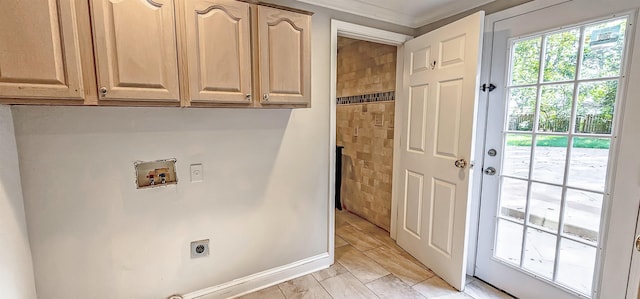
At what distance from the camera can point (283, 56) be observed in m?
1.59

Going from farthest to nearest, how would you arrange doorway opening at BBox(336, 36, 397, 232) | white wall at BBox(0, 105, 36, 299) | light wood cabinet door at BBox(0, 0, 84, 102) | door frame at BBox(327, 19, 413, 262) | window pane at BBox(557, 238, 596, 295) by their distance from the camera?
doorway opening at BBox(336, 36, 397, 232) → door frame at BBox(327, 19, 413, 262) → window pane at BBox(557, 238, 596, 295) → white wall at BBox(0, 105, 36, 299) → light wood cabinet door at BBox(0, 0, 84, 102)

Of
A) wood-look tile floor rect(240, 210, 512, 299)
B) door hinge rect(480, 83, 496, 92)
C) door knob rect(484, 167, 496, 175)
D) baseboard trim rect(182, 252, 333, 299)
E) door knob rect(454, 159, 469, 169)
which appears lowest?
wood-look tile floor rect(240, 210, 512, 299)

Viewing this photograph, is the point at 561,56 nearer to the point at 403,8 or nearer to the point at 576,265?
the point at 403,8

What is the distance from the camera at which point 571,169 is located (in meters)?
1.57

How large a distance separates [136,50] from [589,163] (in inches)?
95.8

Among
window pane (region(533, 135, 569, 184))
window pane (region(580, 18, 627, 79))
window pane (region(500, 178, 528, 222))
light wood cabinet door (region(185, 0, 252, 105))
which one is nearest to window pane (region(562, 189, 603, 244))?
window pane (region(533, 135, 569, 184))

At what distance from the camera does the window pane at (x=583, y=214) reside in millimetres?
1504

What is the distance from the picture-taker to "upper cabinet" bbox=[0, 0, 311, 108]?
106 centimetres

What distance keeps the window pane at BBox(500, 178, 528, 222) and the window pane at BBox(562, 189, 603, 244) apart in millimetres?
231

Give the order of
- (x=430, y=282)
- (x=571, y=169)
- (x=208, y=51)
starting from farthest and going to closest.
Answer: (x=430, y=282), (x=571, y=169), (x=208, y=51)

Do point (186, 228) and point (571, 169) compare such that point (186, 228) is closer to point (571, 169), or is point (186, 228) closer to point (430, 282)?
point (430, 282)

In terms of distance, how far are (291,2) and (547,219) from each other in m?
2.21

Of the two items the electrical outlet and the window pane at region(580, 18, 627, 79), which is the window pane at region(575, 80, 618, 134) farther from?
the electrical outlet

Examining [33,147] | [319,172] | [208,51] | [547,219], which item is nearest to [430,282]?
[547,219]
